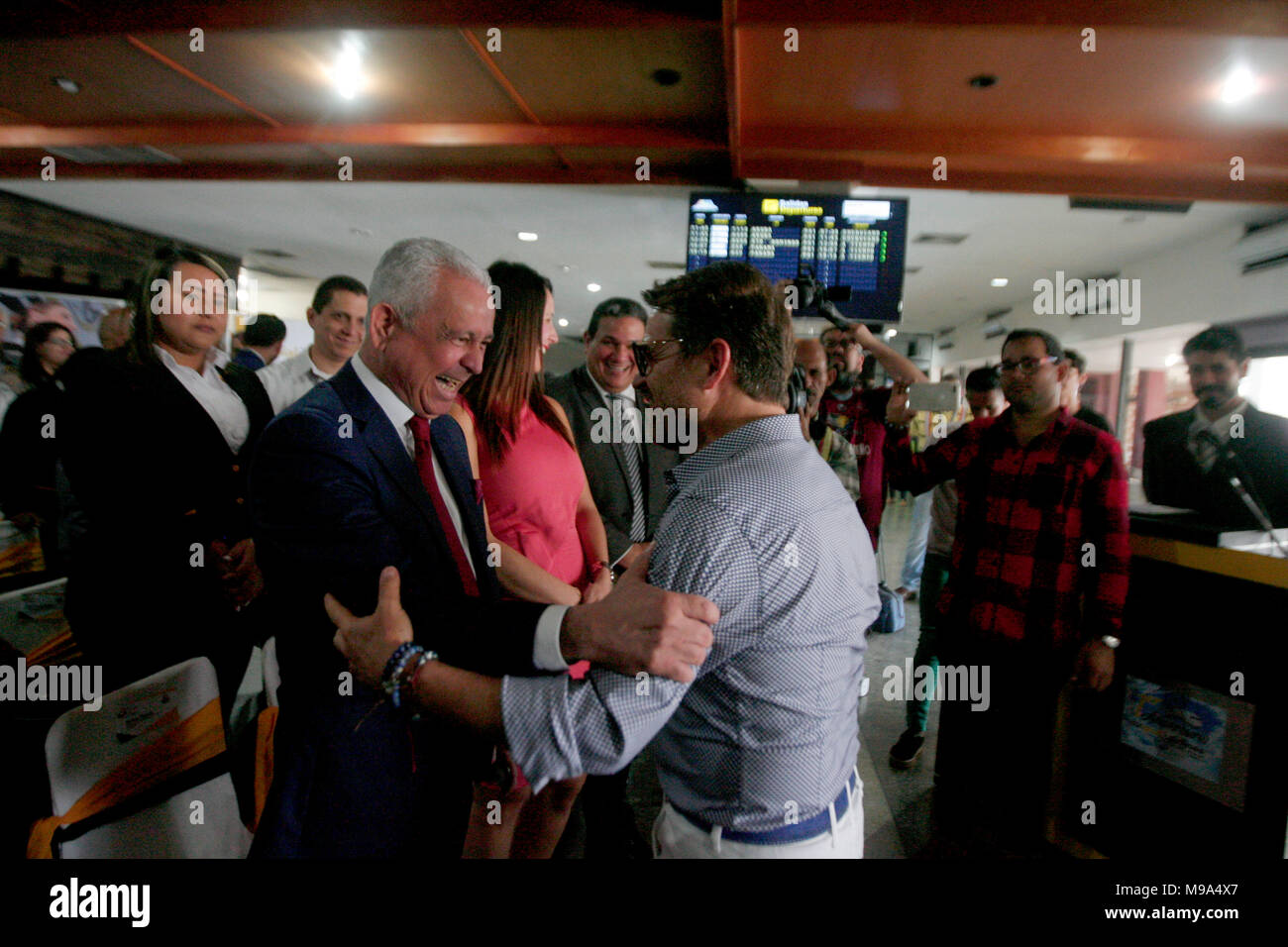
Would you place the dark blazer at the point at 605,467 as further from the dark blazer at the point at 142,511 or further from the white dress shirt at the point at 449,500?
the dark blazer at the point at 142,511

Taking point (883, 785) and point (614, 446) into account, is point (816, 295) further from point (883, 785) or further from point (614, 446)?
point (883, 785)

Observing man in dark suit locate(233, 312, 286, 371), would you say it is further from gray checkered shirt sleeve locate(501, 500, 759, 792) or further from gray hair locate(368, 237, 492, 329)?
gray checkered shirt sleeve locate(501, 500, 759, 792)

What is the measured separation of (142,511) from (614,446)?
1.55 metres

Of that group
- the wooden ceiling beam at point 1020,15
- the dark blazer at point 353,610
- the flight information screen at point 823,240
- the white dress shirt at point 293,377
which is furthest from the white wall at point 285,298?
the dark blazer at point 353,610

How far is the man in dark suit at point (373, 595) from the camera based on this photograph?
109cm

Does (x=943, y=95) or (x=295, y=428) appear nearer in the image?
(x=295, y=428)

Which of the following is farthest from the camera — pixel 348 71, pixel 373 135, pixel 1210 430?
pixel 373 135

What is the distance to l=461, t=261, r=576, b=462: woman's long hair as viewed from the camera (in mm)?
1838

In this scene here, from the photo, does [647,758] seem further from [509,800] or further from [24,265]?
[24,265]

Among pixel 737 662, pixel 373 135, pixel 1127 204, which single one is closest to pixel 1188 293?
pixel 1127 204

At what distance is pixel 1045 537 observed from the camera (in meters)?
2.19

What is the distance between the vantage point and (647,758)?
291 centimetres

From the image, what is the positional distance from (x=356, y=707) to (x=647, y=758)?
2033mm
